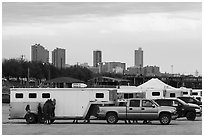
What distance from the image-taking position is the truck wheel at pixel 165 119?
25.0 m

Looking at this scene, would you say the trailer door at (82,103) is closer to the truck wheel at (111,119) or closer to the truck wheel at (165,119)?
the truck wheel at (111,119)

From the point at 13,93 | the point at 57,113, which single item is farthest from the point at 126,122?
the point at 13,93

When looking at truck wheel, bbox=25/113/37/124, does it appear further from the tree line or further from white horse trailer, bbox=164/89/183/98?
the tree line

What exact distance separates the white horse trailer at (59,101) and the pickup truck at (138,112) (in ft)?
3.36

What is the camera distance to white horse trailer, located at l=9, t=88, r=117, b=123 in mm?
26000

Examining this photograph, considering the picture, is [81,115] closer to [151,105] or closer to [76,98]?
[76,98]

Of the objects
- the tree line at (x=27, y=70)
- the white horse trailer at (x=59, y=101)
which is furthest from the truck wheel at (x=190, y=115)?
the tree line at (x=27, y=70)

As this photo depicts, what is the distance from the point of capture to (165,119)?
2505cm

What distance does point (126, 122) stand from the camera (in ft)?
85.6

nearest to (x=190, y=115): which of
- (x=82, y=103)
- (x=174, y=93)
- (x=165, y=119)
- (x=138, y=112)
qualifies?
(x=165, y=119)

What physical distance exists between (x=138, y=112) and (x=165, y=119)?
1.46m

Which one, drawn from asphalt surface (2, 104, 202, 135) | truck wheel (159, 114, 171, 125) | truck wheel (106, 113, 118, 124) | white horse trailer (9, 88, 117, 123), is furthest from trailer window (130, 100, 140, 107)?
asphalt surface (2, 104, 202, 135)

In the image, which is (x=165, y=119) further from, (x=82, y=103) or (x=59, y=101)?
(x=59, y=101)

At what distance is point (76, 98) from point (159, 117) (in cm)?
461
